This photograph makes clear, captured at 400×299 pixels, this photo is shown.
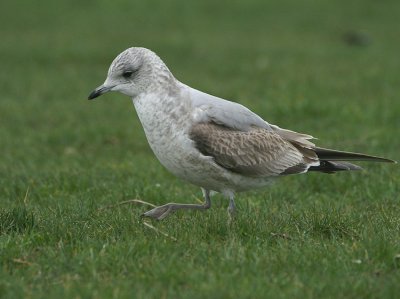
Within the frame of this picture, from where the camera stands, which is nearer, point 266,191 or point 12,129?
point 266,191

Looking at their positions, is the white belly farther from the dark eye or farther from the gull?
the dark eye

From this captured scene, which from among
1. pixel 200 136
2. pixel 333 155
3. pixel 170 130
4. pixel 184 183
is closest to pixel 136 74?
pixel 170 130

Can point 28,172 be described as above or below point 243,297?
below

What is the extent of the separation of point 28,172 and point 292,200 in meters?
3.00

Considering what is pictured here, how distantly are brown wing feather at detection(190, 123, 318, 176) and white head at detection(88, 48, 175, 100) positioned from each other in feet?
1.70

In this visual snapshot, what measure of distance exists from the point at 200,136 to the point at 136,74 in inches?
29.4

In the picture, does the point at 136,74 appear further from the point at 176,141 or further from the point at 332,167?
the point at 332,167

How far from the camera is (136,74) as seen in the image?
263 inches

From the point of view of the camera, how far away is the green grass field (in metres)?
5.18

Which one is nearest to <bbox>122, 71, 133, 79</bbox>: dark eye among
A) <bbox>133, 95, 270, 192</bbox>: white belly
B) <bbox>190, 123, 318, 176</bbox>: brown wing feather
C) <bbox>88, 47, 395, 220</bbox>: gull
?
<bbox>88, 47, 395, 220</bbox>: gull

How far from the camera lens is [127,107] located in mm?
14031

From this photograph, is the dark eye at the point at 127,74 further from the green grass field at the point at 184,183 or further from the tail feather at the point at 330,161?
the tail feather at the point at 330,161

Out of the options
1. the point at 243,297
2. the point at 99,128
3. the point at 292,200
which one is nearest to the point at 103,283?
the point at 243,297

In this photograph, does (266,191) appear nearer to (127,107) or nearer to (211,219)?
(211,219)
